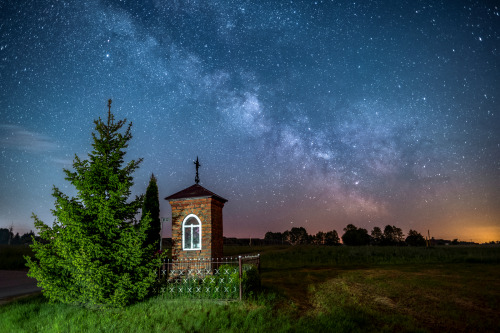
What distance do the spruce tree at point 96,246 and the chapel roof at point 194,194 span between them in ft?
15.1

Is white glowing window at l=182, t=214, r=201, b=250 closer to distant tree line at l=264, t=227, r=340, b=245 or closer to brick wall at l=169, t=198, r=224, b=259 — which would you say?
brick wall at l=169, t=198, r=224, b=259

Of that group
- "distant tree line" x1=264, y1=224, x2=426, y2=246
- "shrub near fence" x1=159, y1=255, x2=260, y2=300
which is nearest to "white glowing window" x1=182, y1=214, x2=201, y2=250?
"shrub near fence" x1=159, y1=255, x2=260, y2=300

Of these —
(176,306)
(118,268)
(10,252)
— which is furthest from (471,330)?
(10,252)

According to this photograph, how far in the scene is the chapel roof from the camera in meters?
15.4

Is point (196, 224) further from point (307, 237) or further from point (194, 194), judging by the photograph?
point (307, 237)

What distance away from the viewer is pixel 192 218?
53.2ft

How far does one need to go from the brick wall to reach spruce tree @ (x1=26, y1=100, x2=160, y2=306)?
13.5ft

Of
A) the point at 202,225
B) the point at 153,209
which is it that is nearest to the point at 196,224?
the point at 202,225

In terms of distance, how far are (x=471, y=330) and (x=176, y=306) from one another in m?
9.27

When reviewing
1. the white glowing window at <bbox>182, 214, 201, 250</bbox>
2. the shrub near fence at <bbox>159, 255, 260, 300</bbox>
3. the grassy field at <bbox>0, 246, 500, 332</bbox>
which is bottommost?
the grassy field at <bbox>0, 246, 500, 332</bbox>

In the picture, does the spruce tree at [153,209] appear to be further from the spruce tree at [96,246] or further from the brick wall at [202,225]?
the spruce tree at [96,246]

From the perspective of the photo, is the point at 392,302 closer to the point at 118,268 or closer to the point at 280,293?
the point at 280,293

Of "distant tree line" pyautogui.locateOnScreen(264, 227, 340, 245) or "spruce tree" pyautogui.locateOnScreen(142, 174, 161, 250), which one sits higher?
"spruce tree" pyautogui.locateOnScreen(142, 174, 161, 250)

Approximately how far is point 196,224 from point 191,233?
28.3 inches
